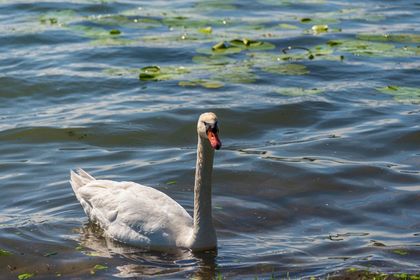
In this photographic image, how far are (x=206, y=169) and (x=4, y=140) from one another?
5121mm

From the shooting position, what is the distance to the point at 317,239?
10297 millimetres

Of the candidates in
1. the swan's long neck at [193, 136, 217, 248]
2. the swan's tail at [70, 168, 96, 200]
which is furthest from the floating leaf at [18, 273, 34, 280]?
the swan's tail at [70, 168, 96, 200]

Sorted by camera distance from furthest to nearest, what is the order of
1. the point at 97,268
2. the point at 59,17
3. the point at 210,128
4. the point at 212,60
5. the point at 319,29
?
1. the point at 59,17
2. the point at 319,29
3. the point at 212,60
4. the point at 97,268
5. the point at 210,128

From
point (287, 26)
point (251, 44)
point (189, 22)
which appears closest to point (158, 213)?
point (251, 44)

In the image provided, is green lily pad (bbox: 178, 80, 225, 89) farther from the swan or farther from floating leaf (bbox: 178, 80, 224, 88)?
the swan

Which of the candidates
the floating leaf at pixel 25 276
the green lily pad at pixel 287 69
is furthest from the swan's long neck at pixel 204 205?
the green lily pad at pixel 287 69

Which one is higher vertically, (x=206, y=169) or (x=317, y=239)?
(x=206, y=169)

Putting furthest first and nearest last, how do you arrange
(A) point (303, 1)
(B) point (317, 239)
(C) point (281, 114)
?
(A) point (303, 1)
(C) point (281, 114)
(B) point (317, 239)

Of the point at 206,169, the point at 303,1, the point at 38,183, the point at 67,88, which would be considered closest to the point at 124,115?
the point at 67,88

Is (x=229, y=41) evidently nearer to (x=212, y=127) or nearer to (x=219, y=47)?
(x=219, y=47)

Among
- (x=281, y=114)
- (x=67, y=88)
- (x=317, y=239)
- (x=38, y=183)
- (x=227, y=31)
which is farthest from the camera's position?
(x=227, y=31)

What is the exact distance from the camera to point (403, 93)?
51.9ft

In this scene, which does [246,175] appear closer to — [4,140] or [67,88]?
[4,140]

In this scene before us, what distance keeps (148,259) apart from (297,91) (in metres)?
6.79
